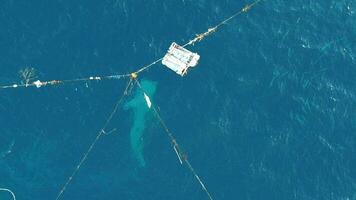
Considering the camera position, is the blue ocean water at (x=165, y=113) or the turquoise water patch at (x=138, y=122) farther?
the turquoise water patch at (x=138, y=122)

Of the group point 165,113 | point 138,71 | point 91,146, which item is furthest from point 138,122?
point 91,146

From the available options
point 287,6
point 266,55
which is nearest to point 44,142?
point 266,55

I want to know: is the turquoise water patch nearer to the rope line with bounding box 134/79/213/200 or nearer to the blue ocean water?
the blue ocean water

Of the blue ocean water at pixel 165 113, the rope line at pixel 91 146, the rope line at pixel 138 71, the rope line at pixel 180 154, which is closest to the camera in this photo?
the rope line at pixel 138 71

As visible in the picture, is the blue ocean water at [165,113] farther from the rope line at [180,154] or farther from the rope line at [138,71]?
the rope line at [138,71]

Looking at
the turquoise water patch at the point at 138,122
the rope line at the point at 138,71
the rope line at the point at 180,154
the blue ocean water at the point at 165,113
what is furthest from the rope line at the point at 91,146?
the rope line at the point at 180,154

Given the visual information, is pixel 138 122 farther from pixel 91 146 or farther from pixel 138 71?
pixel 91 146

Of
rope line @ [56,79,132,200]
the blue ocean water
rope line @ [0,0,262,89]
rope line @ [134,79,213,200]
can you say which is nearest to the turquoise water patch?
the blue ocean water

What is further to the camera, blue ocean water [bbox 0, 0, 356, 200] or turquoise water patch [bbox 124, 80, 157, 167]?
turquoise water patch [bbox 124, 80, 157, 167]
